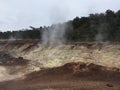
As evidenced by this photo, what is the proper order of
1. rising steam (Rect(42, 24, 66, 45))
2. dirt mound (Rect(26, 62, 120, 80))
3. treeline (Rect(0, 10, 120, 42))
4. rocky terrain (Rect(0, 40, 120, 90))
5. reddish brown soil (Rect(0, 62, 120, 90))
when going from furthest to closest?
rising steam (Rect(42, 24, 66, 45))
treeline (Rect(0, 10, 120, 42))
dirt mound (Rect(26, 62, 120, 80))
rocky terrain (Rect(0, 40, 120, 90))
reddish brown soil (Rect(0, 62, 120, 90))

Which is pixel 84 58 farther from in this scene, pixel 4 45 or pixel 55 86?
pixel 4 45

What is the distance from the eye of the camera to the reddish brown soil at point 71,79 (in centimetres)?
2678

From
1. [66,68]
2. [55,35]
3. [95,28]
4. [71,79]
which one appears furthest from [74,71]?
[55,35]

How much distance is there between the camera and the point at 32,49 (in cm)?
4556

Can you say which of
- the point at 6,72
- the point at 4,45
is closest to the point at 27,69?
the point at 6,72

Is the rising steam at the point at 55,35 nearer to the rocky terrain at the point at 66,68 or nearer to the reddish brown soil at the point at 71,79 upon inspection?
the rocky terrain at the point at 66,68

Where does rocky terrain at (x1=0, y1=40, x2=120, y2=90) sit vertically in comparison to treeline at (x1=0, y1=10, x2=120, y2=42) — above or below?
below

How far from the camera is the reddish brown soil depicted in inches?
1054

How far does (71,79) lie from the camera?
29766mm

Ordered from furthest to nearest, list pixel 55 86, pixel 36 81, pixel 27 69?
pixel 27 69, pixel 36 81, pixel 55 86

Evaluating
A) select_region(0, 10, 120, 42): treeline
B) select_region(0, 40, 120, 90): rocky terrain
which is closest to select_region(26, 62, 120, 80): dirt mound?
select_region(0, 40, 120, 90): rocky terrain

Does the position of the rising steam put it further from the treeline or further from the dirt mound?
the dirt mound

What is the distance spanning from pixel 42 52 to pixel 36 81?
12236 millimetres

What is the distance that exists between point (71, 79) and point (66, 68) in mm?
2654
